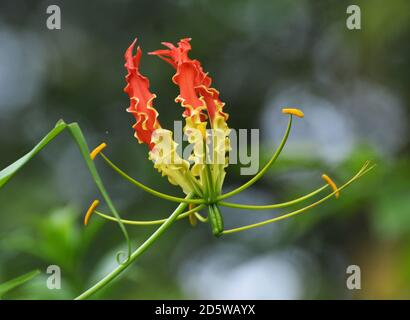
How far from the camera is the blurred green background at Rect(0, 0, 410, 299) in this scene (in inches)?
184

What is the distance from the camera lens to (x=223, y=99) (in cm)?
561

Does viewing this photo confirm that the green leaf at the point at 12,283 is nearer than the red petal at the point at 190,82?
Yes

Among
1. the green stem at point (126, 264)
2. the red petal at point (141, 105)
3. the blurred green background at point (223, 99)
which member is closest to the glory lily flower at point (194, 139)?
the red petal at point (141, 105)

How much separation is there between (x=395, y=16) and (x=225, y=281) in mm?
1766

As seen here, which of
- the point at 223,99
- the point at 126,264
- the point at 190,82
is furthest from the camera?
the point at 223,99

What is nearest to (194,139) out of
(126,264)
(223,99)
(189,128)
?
(189,128)

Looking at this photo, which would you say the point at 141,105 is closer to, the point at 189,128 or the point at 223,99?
the point at 189,128

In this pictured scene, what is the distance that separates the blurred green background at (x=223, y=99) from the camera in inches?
184

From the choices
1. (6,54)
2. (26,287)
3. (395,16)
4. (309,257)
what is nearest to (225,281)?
(309,257)

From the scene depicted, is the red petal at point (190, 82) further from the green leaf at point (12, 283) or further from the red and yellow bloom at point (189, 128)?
the green leaf at point (12, 283)

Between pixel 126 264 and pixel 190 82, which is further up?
Result: pixel 190 82

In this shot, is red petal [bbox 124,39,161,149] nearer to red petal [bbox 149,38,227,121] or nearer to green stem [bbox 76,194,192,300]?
red petal [bbox 149,38,227,121]

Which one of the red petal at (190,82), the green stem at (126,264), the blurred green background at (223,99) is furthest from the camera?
the blurred green background at (223,99)
